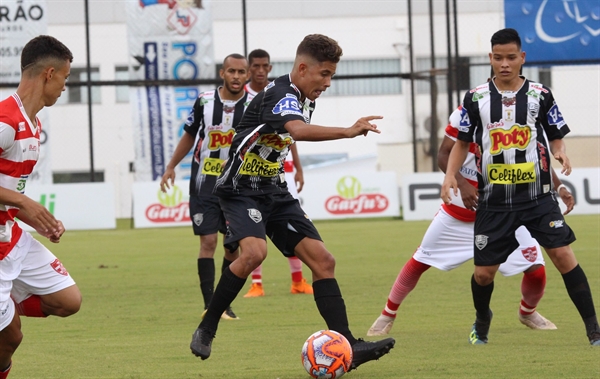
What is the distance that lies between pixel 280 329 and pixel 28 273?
2821 mm

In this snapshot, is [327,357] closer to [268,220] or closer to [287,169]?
[268,220]

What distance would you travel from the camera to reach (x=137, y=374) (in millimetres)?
5844

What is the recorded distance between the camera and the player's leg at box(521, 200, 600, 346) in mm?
6453

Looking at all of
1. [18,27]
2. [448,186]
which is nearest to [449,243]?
[448,186]

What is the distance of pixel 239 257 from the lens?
6.08m

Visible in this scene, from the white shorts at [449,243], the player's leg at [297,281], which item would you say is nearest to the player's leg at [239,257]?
the white shorts at [449,243]

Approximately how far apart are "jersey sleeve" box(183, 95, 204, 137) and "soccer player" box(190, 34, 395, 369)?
2.50 m

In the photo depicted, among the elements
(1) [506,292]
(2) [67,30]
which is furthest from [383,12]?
(1) [506,292]

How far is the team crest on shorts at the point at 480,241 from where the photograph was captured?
6.60 meters

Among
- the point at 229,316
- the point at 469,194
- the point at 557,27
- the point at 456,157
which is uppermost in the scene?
the point at 557,27

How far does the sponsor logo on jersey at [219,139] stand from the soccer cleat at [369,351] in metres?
3.47

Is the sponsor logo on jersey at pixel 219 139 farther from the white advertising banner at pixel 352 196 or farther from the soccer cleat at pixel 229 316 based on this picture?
the white advertising banner at pixel 352 196

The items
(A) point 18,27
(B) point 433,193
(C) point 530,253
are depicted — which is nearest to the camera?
(C) point 530,253

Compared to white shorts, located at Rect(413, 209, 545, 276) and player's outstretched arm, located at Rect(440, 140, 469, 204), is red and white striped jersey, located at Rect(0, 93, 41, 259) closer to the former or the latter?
player's outstretched arm, located at Rect(440, 140, 469, 204)
